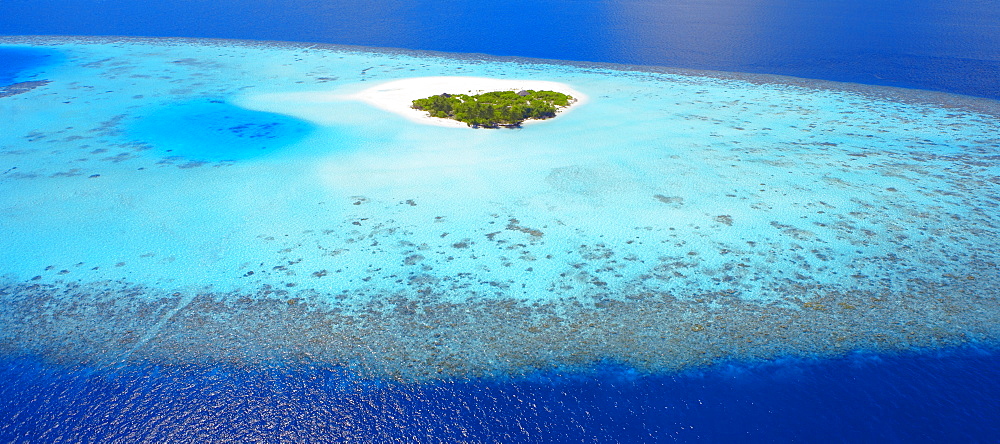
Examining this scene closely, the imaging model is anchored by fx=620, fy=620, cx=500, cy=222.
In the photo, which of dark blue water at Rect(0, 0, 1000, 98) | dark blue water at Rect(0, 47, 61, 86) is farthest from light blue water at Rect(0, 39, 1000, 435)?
dark blue water at Rect(0, 0, 1000, 98)

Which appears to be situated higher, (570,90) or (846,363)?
(570,90)

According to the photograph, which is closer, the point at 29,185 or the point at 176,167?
the point at 29,185

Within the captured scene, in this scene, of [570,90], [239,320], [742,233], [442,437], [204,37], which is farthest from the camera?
[204,37]

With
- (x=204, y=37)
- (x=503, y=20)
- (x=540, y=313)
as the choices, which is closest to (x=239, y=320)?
(x=540, y=313)

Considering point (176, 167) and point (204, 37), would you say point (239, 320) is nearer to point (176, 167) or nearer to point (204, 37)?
point (176, 167)

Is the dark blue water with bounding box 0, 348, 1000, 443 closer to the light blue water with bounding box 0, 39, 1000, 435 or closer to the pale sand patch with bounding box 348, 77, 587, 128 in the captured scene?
the light blue water with bounding box 0, 39, 1000, 435
